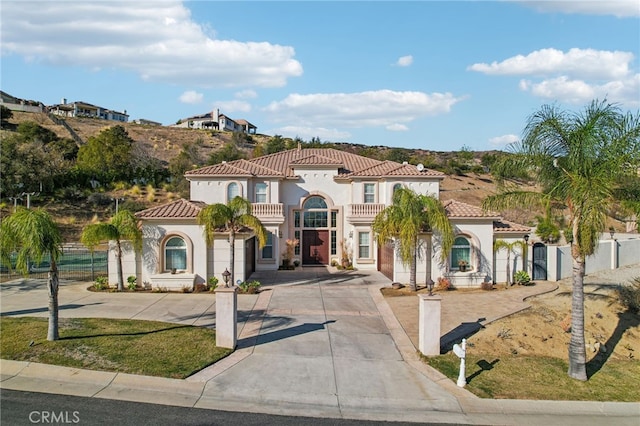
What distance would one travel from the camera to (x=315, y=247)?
28297 millimetres

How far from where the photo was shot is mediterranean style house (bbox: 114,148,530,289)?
2092 centimetres

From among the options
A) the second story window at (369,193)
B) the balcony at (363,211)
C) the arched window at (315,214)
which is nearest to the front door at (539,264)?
the balcony at (363,211)

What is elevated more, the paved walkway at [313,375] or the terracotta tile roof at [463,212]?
the terracotta tile roof at [463,212]

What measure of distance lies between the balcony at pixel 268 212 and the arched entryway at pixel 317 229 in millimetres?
2067

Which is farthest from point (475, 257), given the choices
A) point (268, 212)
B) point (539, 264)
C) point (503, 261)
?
point (268, 212)

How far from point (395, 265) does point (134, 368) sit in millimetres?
14192

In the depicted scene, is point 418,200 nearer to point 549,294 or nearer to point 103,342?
point 549,294

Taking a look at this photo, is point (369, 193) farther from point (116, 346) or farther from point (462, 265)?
point (116, 346)

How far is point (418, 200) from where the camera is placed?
2097 centimetres

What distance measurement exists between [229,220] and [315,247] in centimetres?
911

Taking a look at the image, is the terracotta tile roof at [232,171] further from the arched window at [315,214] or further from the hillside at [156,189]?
the hillside at [156,189]

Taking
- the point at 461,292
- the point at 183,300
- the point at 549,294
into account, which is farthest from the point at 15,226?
the point at 549,294

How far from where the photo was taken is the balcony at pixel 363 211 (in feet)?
88.1

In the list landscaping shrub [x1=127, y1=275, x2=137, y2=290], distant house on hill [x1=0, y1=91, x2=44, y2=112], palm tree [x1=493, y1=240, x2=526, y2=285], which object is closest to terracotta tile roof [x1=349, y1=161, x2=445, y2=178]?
palm tree [x1=493, y1=240, x2=526, y2=285]
